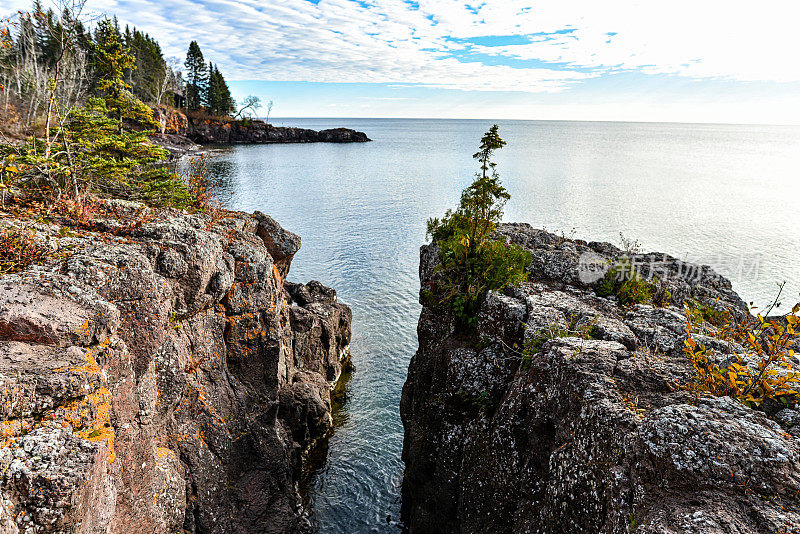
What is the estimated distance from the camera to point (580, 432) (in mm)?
8234

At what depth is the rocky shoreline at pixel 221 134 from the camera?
100 m

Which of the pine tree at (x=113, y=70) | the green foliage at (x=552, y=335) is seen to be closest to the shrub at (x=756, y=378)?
the green foliage at (x=552, y=335)

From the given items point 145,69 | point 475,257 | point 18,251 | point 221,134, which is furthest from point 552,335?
point 221,134

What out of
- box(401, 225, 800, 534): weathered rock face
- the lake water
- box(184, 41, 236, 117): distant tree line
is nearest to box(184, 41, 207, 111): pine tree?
box(184, 41, 236, 117): distant tree line

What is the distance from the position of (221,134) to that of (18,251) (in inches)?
5337

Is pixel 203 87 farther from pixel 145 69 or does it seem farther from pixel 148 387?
pixel 148 387

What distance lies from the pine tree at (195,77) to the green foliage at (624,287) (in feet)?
461

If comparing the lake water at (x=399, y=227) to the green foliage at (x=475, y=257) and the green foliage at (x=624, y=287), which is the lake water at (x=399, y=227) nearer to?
the green foliage at (x=475, y=257)

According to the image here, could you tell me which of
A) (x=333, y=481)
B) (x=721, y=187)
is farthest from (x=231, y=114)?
(x=333, y=481)

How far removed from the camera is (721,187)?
71.8 metres

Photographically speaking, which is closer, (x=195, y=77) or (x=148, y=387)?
(x=148, y=387)

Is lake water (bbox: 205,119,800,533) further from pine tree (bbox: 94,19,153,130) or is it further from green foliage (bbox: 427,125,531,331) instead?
pine tree (bbox: 94,19,153,130)

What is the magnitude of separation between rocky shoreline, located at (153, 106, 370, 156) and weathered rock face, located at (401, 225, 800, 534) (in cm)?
9247

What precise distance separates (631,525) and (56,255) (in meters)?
12.4
